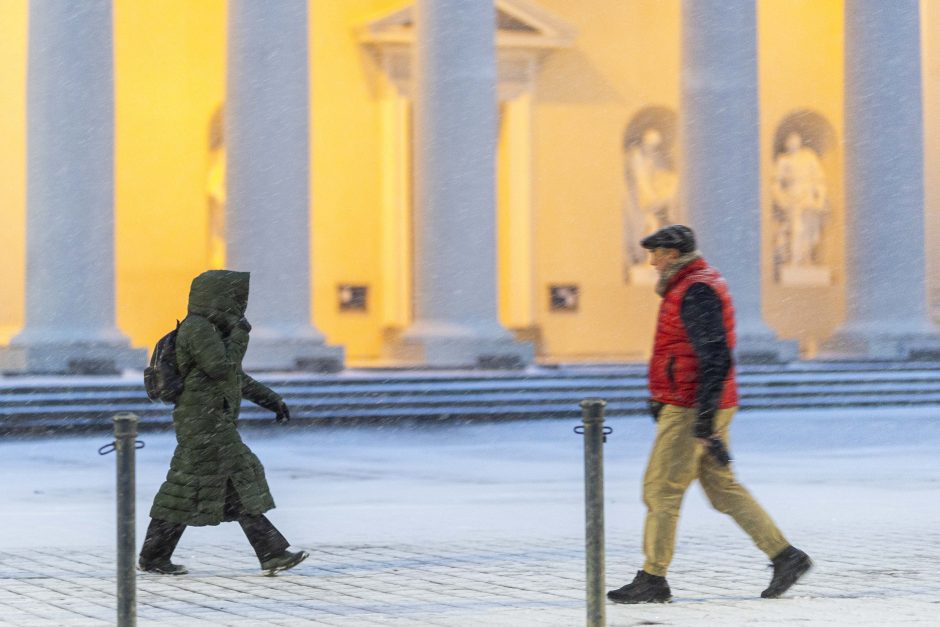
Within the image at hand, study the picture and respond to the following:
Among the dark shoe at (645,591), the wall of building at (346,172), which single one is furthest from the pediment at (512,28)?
the dark shoe at (645,591)

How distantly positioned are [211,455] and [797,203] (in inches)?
1045

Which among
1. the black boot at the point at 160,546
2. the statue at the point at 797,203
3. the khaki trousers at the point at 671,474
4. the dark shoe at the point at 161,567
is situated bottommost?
the dark shoe at the point at 161,567

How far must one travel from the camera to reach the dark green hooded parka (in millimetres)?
8742

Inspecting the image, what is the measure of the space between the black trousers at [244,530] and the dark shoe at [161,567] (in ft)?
0.05

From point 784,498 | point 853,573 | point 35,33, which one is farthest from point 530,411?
point 853,573

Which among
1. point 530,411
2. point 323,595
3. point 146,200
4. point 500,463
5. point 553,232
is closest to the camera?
Answer: point 323,595

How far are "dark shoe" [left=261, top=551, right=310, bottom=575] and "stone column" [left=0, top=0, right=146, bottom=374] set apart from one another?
14.7 m

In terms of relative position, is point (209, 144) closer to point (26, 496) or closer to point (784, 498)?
point (26, 496)

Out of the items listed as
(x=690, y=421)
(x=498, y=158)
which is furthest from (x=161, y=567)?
(x=498, y=158)

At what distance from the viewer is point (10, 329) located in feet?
89.6

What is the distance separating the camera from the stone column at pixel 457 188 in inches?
991

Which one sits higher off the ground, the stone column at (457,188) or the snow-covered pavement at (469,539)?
the stone column at (457,188)

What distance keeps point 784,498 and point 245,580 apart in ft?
18.1

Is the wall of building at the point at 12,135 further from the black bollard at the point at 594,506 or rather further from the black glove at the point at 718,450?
the black bollard at the point at 594,506
